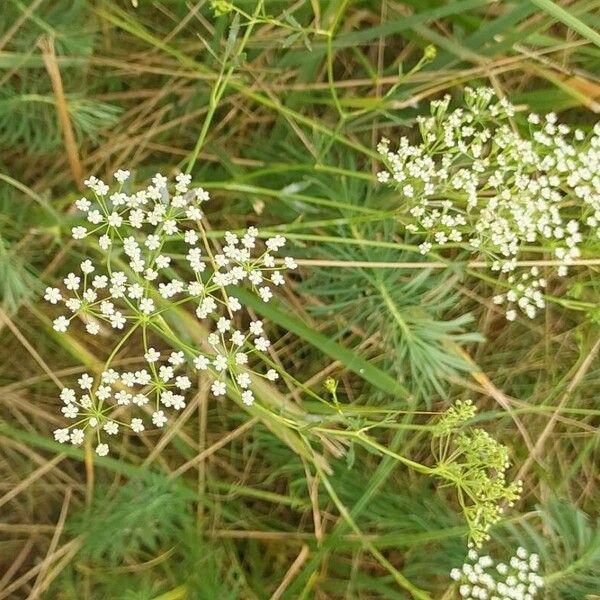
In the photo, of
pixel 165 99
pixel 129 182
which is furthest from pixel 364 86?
pixel 129 182

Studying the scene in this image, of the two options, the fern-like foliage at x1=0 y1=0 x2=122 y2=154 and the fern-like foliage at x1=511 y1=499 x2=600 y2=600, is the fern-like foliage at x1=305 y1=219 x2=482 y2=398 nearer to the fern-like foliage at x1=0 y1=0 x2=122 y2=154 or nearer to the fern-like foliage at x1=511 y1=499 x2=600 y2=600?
the fern-like foliage at x1=511 y1=499 x2=600 y2=600

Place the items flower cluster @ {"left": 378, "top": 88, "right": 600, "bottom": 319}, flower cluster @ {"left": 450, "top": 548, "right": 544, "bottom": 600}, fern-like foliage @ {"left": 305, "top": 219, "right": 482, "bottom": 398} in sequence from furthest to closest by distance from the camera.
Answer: fern-like foliage @ {"left": 305, "top": 219, "right": 482, "bottom": 398}
flower cluster @ {"left": 450, "top": 548, "right": 544, "bottom": 600}
flower cluster @ {"left": 378, "top": 88, "right": 600, "bottom": 319}

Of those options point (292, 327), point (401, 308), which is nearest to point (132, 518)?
point (292, 327)

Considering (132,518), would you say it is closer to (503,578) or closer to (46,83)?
(503,578)

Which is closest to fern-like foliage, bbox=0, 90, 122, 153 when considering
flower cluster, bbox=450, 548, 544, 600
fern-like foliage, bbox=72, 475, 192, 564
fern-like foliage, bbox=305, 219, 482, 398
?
fern-like foliage, bbox=305, 219, 482, 398

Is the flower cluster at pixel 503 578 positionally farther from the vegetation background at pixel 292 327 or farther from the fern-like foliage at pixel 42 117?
the fern-like foliage at pixel 42 117

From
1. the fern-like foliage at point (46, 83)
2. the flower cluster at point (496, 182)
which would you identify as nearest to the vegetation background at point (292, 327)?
the fern-like foliage at point (46, 83)

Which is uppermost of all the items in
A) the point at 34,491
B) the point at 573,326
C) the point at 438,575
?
the point at 573,326

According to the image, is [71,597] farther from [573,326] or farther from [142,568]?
[573,326]
